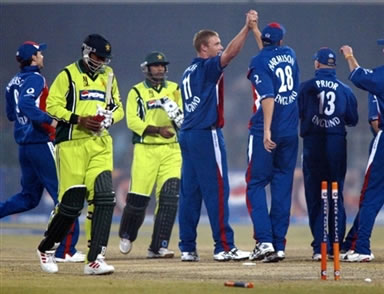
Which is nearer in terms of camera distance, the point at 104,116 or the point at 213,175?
the point at 104,116

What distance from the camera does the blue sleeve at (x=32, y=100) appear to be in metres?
13.6

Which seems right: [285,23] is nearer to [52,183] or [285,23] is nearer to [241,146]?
[241,146]

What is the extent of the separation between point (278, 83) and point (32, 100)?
2.73m

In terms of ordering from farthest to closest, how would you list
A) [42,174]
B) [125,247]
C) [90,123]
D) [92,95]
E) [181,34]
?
[181,34]
[125,247]
[42,174]
[92,95]
[90,123]

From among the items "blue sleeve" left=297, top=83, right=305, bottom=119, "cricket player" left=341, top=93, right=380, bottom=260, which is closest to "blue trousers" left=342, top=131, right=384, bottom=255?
"cricket player" left=341, top=93, right=380, bottom=260

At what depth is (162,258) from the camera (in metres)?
14.5

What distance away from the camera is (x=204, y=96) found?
44.3ft

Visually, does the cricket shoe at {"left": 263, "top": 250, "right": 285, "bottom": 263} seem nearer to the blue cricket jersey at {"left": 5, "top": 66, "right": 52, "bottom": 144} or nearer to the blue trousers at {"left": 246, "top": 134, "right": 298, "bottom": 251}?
the blue trousers at {"left": 246, "top": 134, "right": 298, "bottom": 251}

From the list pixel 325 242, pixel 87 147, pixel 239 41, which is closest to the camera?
pixel 325 242

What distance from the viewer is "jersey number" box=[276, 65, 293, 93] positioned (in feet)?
43.2

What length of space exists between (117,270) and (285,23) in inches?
692

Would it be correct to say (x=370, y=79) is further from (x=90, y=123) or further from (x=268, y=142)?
(x=90, y=123)

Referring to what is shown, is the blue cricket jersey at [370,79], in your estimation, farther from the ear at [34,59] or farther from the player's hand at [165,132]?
the ear at [34,59]

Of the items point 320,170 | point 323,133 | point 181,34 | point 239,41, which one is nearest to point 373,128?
point 323,133
